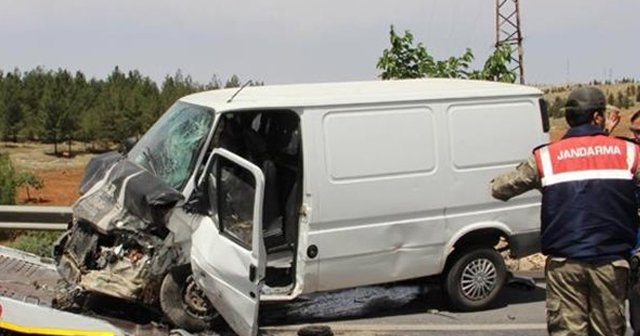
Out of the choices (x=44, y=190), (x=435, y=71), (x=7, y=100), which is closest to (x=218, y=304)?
(x=435, y=71)

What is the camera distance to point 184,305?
5.68 m

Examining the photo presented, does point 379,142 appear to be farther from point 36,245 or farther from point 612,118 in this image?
point 36,245

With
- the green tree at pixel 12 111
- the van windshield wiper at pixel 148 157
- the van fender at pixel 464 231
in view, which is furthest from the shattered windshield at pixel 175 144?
the green tree at pixel 12 111

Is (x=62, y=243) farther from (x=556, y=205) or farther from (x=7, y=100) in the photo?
(x=7, y=100)

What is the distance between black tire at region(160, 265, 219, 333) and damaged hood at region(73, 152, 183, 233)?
1.33 feet

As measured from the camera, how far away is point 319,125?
5.95m

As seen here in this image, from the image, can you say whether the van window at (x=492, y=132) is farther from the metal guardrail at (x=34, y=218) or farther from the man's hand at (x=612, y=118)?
the metal guardrail at (x=34, y=218)

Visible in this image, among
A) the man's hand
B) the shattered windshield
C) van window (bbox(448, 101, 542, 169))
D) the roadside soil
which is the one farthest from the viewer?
the roadside soil

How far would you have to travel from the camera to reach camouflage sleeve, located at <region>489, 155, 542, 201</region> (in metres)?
3.86

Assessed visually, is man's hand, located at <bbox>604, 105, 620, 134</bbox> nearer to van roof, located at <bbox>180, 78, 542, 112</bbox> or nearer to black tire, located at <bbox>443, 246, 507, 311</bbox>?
van roof, located at <bbox>180, 78, 542, 112</bbox>

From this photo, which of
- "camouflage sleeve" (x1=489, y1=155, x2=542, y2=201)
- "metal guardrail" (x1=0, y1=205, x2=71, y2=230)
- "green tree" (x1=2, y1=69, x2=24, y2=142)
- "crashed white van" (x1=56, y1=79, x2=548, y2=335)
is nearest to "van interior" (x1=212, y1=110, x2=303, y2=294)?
"crashed white van" (x1=56, y1=79, x2=548, y2=335)

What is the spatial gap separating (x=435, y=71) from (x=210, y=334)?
6.96m

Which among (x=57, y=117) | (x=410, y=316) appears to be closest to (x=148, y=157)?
(x=410, y=316)

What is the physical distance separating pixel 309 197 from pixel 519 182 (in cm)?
228
